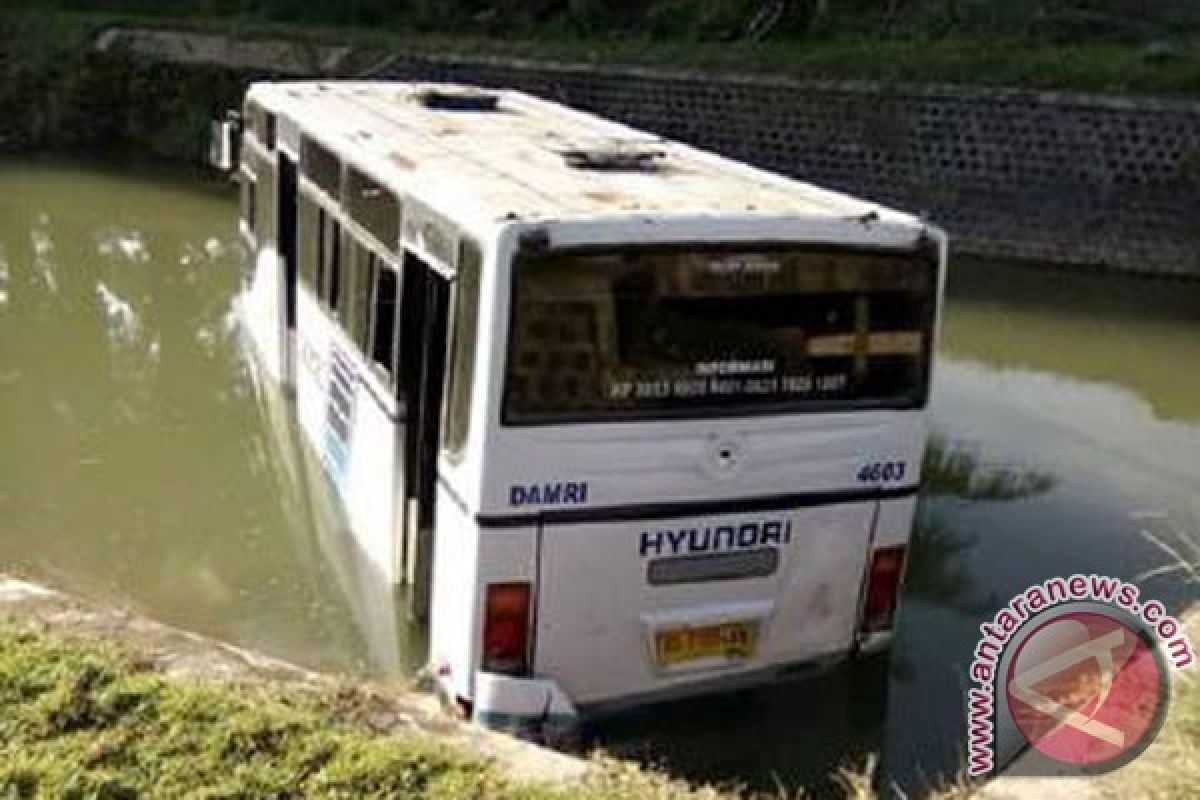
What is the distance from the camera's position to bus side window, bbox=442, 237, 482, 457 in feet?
16.9

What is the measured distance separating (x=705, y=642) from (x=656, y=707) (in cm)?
36

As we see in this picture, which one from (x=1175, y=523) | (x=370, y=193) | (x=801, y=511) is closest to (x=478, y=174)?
(x=370, y=193)

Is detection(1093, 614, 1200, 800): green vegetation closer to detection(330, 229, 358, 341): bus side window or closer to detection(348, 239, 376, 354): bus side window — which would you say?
detection(348, 239, 376, 354): bus side window

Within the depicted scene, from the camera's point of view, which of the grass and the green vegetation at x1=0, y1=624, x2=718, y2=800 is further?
the grass

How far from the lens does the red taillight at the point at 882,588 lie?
573cm

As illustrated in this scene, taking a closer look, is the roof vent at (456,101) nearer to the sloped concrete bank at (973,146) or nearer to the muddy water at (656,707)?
the muddy water at (656,707)

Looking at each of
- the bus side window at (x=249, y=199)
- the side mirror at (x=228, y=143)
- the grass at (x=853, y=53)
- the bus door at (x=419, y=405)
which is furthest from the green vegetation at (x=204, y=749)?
the grass at (x=853, y=53)

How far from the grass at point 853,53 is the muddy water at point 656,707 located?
281 centimetres

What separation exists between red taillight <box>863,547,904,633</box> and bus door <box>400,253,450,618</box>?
1.61 meters

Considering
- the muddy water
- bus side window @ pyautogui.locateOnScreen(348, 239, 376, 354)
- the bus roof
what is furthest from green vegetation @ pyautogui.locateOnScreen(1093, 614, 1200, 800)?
bus side window @ pyautogui.locateOnScreen(348, 239, 376, 354)

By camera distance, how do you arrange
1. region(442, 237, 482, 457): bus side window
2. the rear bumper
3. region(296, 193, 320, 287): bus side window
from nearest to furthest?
region(442, 237, 482, 457): bus side window, the rear bumper, region(296, 193, 320, 287): bus side window

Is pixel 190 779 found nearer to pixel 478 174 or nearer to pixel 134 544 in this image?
pixel 478 174

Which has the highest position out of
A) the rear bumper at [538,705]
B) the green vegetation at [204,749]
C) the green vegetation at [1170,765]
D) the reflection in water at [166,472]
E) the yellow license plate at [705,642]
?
the green vegetation at [1170,765]

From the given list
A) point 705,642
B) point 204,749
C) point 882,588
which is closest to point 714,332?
point 705,642
